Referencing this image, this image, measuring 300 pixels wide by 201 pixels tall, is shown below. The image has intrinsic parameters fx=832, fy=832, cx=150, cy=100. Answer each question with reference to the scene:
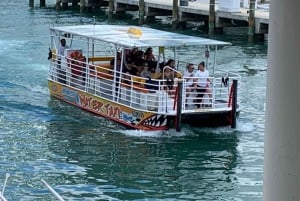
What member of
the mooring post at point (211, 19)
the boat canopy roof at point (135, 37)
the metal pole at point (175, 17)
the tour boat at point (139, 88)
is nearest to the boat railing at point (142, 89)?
the tour boat at point (139, 88)

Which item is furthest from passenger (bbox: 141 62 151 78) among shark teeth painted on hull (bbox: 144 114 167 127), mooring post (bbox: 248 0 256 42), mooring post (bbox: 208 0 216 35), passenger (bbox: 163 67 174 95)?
mooring post (bbox: 208 0 216 35)

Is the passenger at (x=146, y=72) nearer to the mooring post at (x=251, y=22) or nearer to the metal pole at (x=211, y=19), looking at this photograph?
the mooring post at (x=251, y=22)

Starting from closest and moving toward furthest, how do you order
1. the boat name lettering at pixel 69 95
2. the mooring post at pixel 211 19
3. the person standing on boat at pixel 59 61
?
the boat name lettering at pixel 69 95 < the person standing on boat at pixel 59 61 < the mooring post at pixel 211 19

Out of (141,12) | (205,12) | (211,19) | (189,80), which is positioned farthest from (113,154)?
(141,12)

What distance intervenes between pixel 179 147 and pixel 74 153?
2616mm

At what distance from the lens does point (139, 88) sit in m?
21.9

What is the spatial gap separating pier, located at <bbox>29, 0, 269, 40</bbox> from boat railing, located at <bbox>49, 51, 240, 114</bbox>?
17852 mm

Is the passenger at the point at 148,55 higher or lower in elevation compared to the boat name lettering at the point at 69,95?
higher

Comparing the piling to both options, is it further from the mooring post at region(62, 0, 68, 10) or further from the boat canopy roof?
the mooring post at region(62, 0, 68, 10)

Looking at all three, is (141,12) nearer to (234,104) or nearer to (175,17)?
(175,17)

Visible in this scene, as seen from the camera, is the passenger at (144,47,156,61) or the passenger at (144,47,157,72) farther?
the passenger at (144,47,156,61)

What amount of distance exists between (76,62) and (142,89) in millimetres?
4341

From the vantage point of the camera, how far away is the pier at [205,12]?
139 feet

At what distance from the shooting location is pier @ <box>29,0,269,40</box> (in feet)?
139
